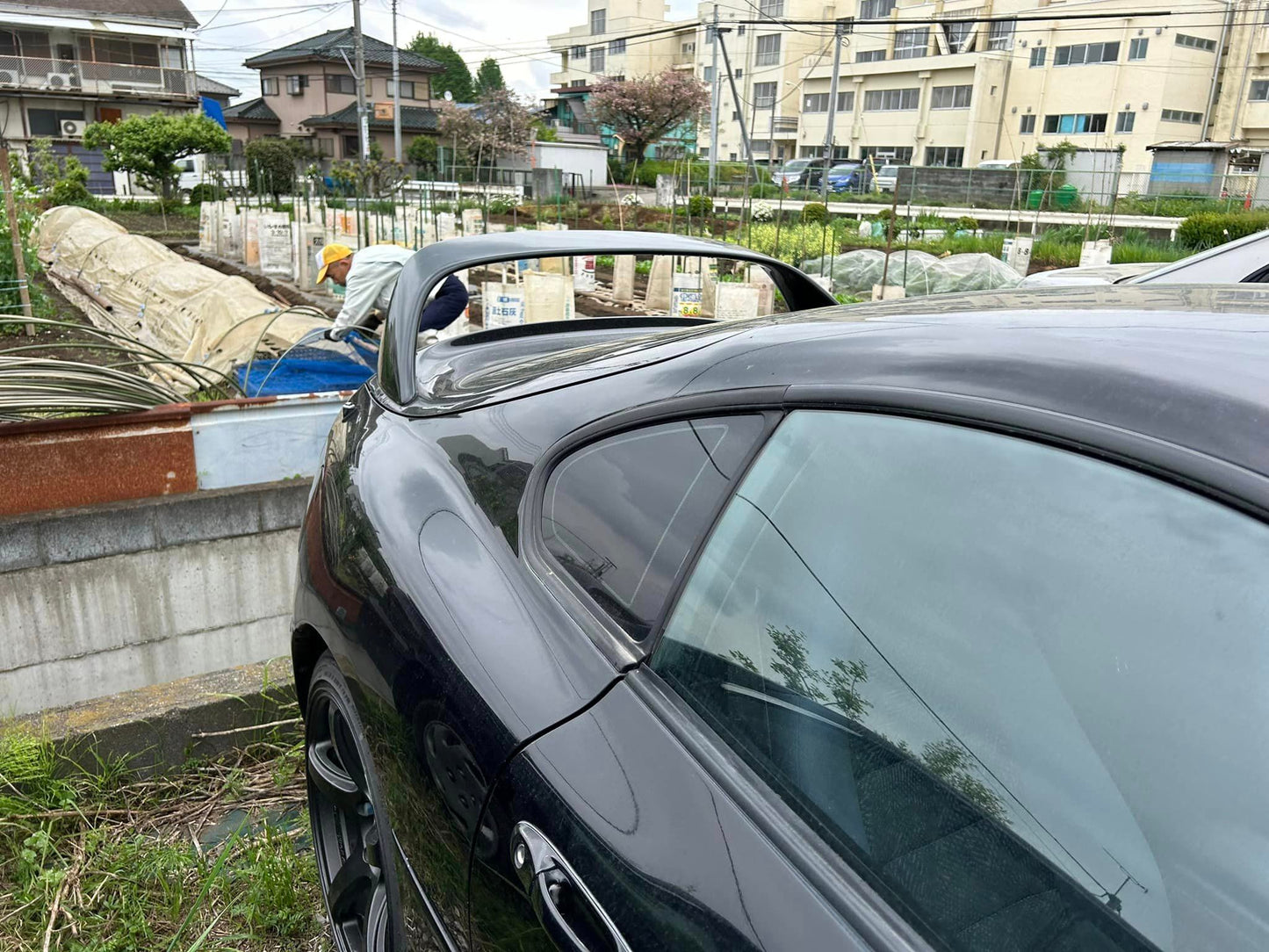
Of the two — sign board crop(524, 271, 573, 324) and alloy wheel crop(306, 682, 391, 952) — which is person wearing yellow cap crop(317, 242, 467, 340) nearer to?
sign board crop(524, 271, 573, 324)

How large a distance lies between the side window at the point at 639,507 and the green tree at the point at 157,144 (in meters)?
36.6

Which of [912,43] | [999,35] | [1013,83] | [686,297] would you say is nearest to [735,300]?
[686,297]

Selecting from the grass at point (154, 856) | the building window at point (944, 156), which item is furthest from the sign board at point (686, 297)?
the building window at point (944, 156)

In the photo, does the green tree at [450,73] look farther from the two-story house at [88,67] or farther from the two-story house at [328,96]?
the two-story house at [88,67]

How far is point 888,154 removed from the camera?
49.8 metres

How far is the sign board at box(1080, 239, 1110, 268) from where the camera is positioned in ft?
52.0

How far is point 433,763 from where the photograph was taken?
1471 millimetres

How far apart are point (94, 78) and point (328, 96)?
15205 mm

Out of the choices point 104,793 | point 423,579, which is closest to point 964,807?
point 423,579

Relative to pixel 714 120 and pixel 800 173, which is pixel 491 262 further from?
pixel 800 173

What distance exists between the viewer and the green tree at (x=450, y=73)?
82.7 meters

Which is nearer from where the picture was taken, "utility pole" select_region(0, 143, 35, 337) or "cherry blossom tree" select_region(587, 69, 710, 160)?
"utility pole" select_region(0, 143, 35, 337)

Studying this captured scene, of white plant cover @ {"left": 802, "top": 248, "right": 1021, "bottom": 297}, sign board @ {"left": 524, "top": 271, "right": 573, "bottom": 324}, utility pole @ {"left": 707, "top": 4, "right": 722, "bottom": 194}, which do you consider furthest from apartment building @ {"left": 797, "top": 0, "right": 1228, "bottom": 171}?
sign board @ {"left": 524, "top": 271, "right": 573, "bottom": 324}

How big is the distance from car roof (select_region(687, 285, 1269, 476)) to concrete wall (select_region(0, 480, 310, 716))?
4.35 metres
